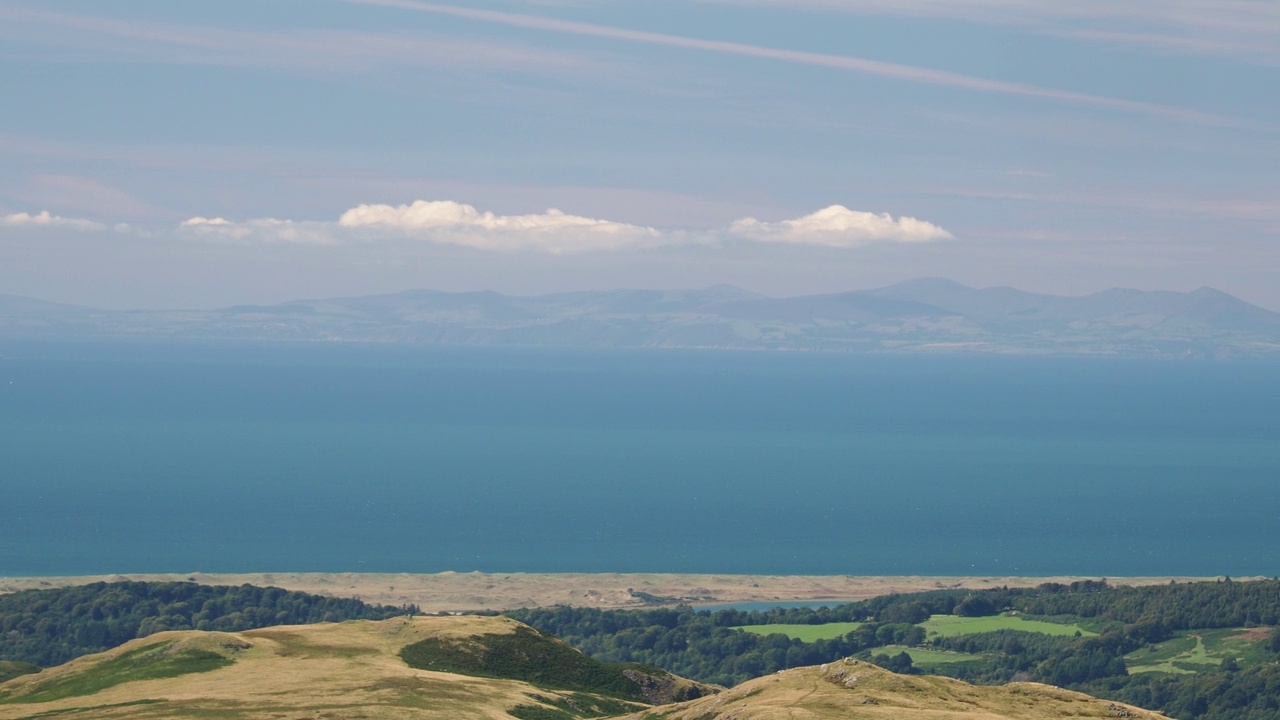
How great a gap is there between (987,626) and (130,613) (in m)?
91.7

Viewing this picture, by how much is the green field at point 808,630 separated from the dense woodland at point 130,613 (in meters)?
40.0

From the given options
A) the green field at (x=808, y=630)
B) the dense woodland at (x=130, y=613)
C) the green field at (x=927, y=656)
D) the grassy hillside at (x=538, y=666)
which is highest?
the grassy hillside at (x=538, y=666)

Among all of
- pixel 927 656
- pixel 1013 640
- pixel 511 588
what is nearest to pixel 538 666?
pixel 927 656

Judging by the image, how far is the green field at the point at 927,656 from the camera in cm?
14812

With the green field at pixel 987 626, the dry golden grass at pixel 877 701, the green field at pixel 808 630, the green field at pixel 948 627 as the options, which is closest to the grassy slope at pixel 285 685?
the dry golden grass at pixel 877 701

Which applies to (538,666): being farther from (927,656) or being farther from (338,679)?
(927,656)

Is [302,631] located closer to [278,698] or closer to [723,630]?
[278,698]

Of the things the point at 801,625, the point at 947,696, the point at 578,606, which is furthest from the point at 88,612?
the point at 947,696

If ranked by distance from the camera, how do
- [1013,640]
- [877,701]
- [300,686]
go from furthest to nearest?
1. [1013,640]
2. [300,686]
3. [877,701]

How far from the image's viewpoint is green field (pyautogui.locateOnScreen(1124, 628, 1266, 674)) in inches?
5694

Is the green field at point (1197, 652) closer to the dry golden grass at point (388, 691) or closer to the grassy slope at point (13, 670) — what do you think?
the dry golden grass at point (388, 691)

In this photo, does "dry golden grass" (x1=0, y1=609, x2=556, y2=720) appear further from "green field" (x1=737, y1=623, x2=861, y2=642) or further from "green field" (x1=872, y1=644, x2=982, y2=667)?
"green field" (x1=737, y1=623, x2=861, y2=642)

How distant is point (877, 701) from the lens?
58.7 m

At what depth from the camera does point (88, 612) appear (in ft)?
480
